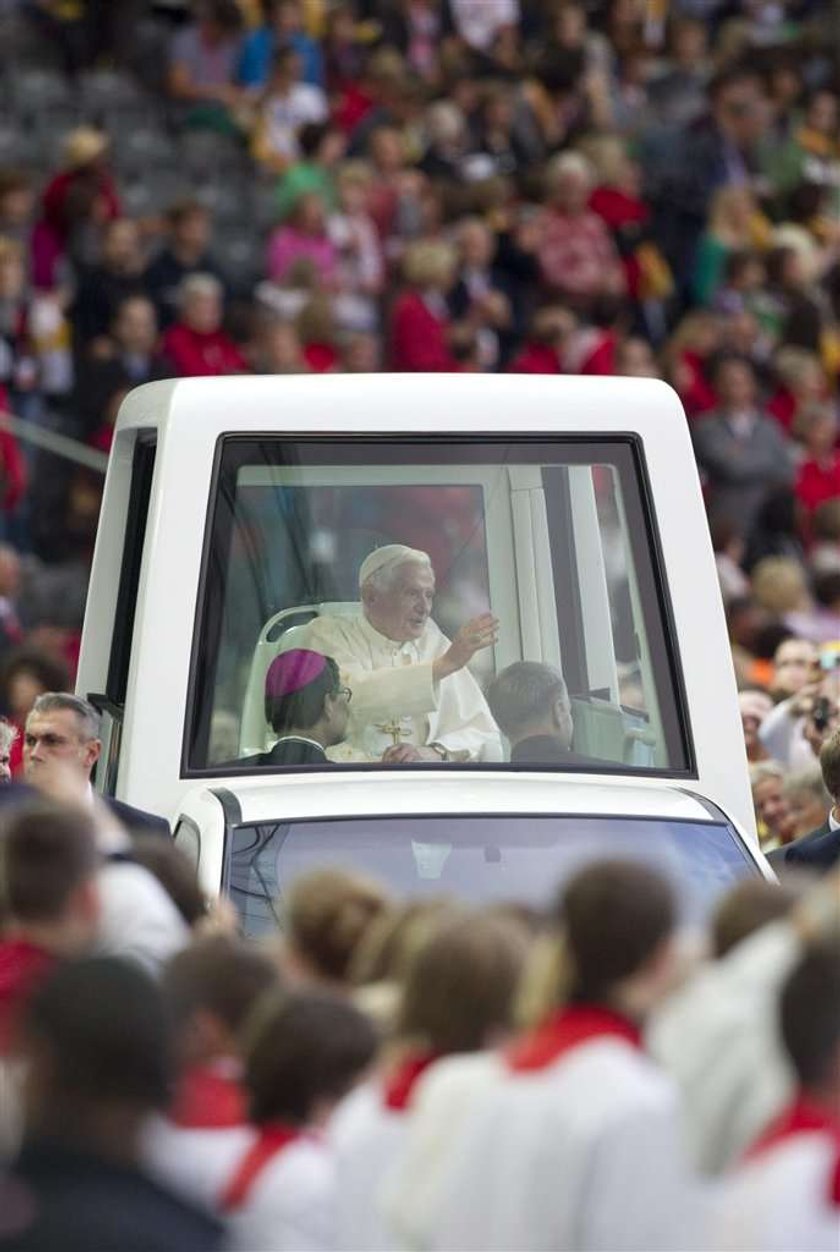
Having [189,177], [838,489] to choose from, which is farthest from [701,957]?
[189,177]

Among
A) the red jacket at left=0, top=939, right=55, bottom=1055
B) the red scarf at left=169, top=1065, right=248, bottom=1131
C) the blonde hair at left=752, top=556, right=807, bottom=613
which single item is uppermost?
the blonde hair at left=752, top=556, right=807, bottom=613

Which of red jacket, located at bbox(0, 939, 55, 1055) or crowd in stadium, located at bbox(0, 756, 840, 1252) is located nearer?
crowd in stadium, located at bbox(0, 756, 840, 1252)

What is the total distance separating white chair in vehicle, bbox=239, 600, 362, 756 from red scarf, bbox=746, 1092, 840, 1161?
4.40 meters

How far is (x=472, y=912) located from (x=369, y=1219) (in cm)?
51

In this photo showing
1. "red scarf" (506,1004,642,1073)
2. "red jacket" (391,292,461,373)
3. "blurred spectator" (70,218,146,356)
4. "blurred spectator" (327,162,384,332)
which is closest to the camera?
"red scarf" (506,1004,642,1073)

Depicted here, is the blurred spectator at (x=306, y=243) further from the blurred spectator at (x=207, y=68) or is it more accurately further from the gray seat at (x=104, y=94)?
the gray seat at (x=104, y=94)

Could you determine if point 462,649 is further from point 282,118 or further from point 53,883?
point 282,118

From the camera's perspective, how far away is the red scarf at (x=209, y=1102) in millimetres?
4359

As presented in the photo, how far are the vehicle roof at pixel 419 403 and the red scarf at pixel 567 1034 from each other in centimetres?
435

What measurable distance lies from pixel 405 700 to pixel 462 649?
22 cm

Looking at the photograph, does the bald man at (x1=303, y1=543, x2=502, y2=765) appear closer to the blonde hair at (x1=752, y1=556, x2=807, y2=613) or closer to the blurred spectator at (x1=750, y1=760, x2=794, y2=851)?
the blurred spectator at (x1=750, y1=760, x2=794, y2=851)

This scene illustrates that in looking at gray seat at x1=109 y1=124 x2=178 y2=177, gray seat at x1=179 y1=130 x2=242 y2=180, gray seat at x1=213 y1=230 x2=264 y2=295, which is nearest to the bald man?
gray seat at x1=213 y1=230 x2=264 y2=295

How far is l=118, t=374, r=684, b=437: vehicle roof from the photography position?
8516 mm

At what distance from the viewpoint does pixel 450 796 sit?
779 cm
